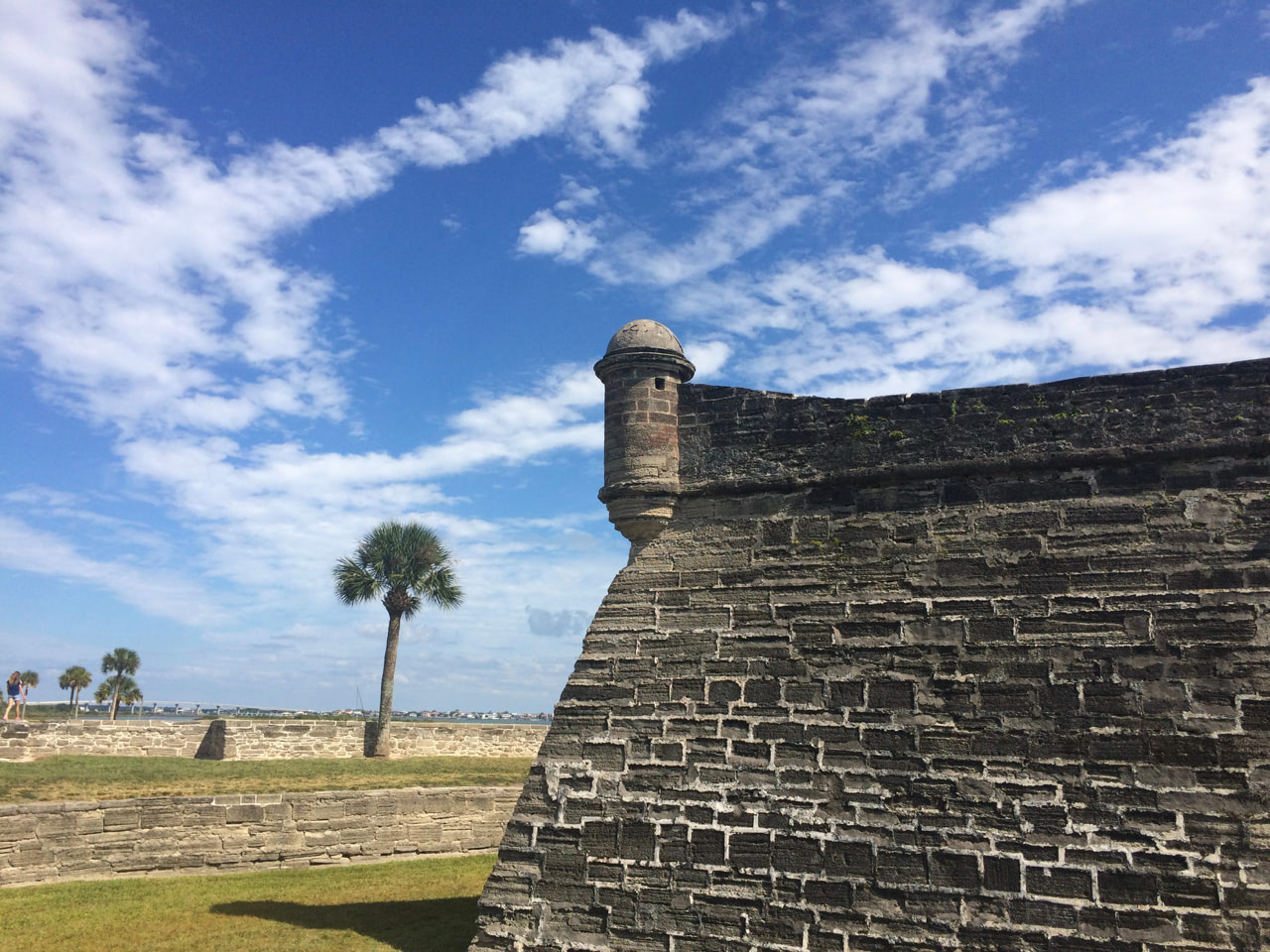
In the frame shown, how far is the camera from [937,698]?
20.7ft

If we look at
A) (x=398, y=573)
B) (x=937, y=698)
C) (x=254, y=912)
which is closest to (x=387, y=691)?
(x=398, y=573)

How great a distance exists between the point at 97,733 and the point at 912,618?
2033cm

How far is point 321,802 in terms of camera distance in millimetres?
11875

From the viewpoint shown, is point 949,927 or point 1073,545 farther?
point 1073,545

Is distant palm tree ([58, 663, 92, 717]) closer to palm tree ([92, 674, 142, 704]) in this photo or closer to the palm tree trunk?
palm tree ([92, 674, 142, 704])

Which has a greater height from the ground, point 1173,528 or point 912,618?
point 1173,528

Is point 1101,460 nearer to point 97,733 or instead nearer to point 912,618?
point 912,618

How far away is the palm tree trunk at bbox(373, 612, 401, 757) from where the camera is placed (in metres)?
22.8

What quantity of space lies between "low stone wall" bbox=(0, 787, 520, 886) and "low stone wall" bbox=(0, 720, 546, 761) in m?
9.14

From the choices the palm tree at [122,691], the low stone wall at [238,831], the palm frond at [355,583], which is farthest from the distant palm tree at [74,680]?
the low stone wall at [238,831]

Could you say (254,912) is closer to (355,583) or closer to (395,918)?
(395,918)

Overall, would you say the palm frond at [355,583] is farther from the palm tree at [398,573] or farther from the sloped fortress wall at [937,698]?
the sloped fortress wall at [937,698]

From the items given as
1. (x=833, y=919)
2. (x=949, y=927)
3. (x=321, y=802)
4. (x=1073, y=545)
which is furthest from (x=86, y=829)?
(x=1073, y=545)

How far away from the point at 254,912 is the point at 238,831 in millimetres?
2663
